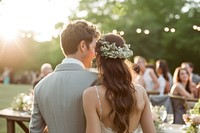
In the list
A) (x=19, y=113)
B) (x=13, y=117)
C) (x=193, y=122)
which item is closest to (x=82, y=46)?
(x=193, y=122)

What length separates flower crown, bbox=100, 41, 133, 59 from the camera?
8.36ft

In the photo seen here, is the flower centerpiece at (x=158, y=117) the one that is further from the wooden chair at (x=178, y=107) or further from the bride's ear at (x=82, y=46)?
the wooden chair at (x=178, y=107)

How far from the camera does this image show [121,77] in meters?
2.56

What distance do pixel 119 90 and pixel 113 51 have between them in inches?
9.0

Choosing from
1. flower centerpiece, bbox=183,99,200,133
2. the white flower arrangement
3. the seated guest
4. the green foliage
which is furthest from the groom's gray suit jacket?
the green foliage

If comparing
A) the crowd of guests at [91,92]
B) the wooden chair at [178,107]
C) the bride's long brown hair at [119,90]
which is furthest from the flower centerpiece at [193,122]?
the wooden chair at [178,107]

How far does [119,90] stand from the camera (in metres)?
2.53

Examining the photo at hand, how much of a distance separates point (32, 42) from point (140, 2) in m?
10.3

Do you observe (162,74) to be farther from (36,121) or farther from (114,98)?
(114,98)

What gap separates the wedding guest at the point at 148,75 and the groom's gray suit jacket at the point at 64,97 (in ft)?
19.8

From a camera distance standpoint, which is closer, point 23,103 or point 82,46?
point 82,46

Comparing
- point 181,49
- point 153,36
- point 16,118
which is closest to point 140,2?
point 153,36

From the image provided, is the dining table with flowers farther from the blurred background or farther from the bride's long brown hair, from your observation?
the blurred background

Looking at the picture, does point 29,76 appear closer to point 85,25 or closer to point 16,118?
point 16,118
